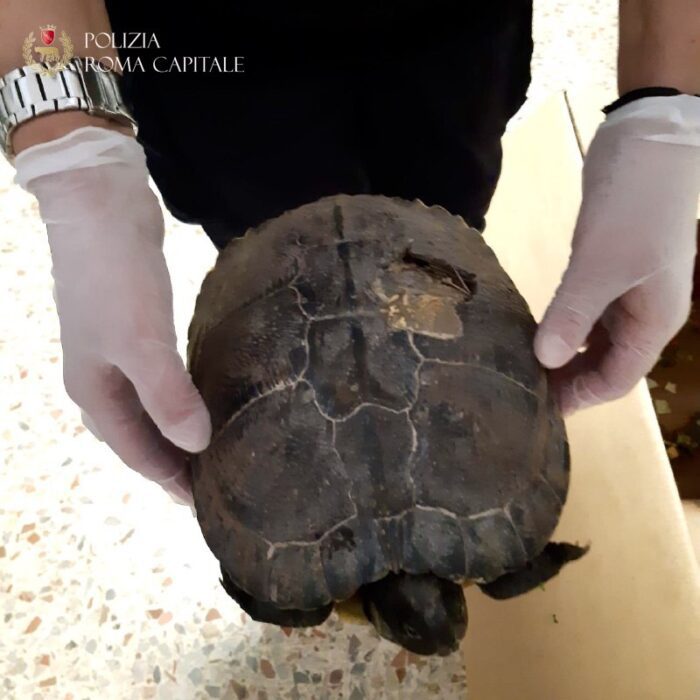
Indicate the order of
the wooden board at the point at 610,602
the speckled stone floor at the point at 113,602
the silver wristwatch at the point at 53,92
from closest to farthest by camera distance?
the silver wristwatch at the point at 53,92 → the wooden board at the point at 610,602 → the speckled stone floor at the point at 113,602

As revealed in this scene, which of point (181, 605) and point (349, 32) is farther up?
point (349, 32)

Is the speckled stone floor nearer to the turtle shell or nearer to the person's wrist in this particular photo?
the turtle shell

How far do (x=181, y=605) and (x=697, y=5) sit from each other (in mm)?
899

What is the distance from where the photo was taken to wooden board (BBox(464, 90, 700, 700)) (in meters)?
0.81

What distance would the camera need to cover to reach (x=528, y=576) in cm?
64

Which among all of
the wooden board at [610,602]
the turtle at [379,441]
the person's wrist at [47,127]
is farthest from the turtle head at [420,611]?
the person's wrist at [47,127]

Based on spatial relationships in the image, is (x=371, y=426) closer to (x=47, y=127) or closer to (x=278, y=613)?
(x=278, y=613)

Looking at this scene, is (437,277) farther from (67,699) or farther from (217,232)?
(67,699)

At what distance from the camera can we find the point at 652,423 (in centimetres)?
94

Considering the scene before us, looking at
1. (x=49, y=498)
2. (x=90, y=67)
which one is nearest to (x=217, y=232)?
(x=90, y=67)

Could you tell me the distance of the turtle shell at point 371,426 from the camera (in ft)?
1.87

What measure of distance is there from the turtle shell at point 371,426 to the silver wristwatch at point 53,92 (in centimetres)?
20

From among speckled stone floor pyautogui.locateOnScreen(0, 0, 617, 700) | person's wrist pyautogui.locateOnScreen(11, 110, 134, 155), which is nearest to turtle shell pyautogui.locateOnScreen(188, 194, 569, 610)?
person's wrist pyautogui.locateOnScreen(11, 110, 134, 155)

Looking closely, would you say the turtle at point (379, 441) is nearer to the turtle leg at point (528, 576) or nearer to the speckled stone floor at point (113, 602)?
the turtle leg at point (528, 576)
